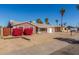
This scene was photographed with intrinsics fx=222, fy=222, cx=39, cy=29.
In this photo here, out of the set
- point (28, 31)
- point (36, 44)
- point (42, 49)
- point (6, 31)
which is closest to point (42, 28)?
point (28, 31)

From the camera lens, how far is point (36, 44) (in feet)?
36.3

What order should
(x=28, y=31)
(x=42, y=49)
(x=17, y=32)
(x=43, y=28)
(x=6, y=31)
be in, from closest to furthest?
1. (x=42, y=49)
2. (x=6, y=31)
3. (x=43, y=28)
4. (x=17, y=32)
5. (x=28, y=31)

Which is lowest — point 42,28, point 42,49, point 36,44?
point 42,49

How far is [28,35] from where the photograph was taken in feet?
35.2

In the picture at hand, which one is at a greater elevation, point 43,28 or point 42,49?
point 43,28

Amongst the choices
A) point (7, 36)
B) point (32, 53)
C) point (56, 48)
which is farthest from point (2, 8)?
point (56, 48)

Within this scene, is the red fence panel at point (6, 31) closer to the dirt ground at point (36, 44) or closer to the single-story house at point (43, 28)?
the dirt ground at point (36, 44)

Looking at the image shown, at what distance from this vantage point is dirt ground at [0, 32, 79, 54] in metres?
9.81

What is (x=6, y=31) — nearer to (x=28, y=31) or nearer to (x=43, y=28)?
(x=28, y=31)

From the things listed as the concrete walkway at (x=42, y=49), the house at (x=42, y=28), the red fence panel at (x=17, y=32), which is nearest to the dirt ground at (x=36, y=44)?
the concrete walkway at (x=42, y=49)

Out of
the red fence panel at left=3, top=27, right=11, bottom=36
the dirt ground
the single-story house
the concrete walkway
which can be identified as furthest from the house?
the concrete walkway

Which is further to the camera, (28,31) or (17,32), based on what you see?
(28,31)

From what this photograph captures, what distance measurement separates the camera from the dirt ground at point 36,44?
9.81 m

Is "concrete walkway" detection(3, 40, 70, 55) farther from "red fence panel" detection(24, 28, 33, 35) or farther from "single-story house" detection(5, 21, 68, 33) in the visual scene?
"red fence panel" detection(24, 28, 33, 35)
